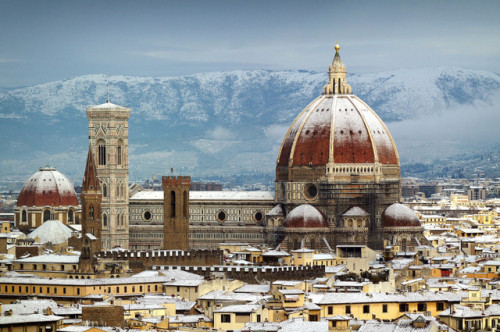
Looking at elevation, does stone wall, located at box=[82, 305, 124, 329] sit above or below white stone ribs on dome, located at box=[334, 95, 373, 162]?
below

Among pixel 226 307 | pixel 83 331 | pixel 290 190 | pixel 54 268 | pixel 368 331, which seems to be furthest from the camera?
pixel 290 190

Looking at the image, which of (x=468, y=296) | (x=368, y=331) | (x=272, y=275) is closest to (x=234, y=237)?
(x=272, y=275)

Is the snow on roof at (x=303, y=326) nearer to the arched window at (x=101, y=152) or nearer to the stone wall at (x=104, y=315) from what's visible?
the stone wall at (x=104, y=315)

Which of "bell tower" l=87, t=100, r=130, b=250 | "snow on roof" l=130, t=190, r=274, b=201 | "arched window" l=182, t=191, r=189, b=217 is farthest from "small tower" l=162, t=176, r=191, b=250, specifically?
"snow on roof" l=130, t=190, r=274, b=201

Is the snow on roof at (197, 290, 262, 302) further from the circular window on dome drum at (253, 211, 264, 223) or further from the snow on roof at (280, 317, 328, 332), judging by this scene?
the circular window on dome drum at (253, 211, 264, 223)

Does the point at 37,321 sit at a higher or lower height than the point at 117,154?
lower

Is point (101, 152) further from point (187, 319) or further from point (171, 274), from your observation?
point (187, 319)

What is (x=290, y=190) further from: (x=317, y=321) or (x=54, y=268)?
(x=317, y=321)
